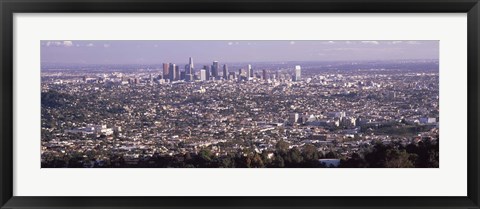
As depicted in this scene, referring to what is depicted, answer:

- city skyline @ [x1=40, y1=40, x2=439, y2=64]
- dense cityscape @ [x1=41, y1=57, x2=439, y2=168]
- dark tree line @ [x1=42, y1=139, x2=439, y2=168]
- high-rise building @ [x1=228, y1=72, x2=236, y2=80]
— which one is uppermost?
city skyline @ [x1=40, y1=40, x2=439, y2=64]

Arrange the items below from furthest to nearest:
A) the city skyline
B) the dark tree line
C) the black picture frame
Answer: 1. the city skyline
2. the dark tree line
3. the black picture frame

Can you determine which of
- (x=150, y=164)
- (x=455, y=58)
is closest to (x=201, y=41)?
(x=150, y=164)

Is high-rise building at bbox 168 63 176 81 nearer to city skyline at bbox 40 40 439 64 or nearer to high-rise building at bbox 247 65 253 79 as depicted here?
city skyline at bbox 40 40 439 64

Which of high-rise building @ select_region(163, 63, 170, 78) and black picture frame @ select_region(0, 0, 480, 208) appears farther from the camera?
high-rise building @ select_region(163, 63, 170, 78)

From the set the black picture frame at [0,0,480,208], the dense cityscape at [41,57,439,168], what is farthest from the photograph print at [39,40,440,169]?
the black picture frame at [0,0,480,208]

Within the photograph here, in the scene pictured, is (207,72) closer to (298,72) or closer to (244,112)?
(244,112)
